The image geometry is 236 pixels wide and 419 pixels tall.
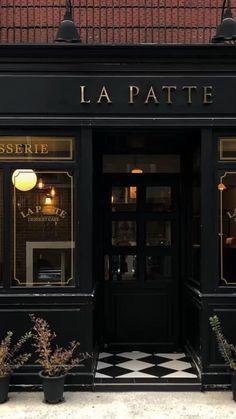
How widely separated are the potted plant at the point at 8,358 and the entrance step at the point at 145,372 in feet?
3.13

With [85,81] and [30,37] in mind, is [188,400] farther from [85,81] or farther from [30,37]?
[30,37]

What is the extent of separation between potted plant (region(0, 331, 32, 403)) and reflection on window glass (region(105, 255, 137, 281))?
202cm

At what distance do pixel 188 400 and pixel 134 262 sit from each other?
2.47 m

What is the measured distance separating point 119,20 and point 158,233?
3026 millimetres

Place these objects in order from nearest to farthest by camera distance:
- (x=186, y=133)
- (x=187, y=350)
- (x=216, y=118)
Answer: (x=216, y=118)
(x=186, y=133)
(x=187, y=350)

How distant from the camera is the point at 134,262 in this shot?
810cm

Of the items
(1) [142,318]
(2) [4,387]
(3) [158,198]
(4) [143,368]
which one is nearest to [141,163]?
(3) [158,198]

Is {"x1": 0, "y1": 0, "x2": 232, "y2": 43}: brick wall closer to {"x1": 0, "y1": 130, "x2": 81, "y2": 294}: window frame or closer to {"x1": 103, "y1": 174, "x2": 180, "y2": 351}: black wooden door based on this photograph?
{"x1": 0, "y1": 130, "x2": 81, "y2": 294}: window frame

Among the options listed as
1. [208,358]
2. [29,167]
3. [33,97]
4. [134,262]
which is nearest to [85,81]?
[33,97]

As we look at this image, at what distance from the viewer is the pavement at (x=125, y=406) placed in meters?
5.68

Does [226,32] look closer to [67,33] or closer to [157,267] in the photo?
[67,33]

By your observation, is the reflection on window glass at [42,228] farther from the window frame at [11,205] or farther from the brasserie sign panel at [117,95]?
the brasserie sign panel at [117,95]

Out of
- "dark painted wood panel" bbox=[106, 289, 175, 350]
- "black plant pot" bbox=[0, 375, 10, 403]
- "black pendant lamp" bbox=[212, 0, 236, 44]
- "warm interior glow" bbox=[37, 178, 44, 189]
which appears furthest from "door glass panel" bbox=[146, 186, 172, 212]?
"black plant pot" bbox=[0, 375, 10, 403]

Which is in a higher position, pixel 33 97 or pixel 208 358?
pixel 33 97
